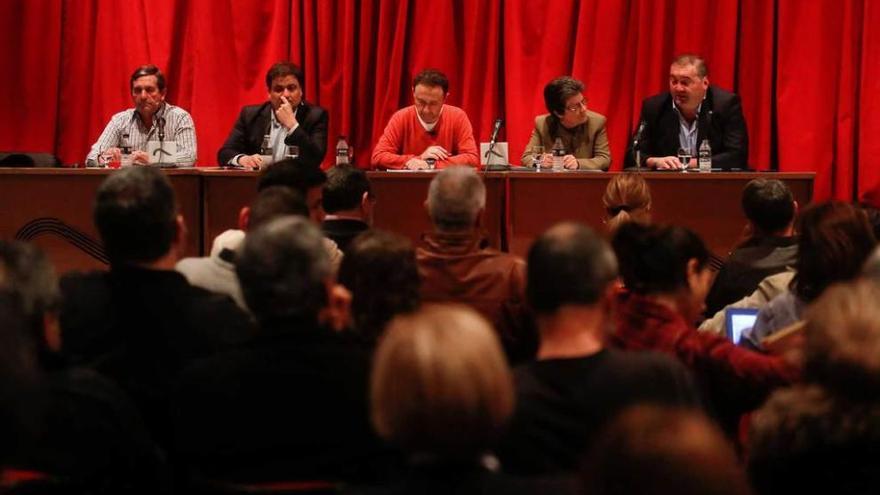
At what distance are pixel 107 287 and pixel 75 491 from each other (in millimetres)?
611

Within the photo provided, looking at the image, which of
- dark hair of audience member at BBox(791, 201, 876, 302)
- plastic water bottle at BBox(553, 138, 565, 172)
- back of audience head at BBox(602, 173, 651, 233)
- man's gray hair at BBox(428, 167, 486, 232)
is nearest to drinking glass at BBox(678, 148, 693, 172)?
plastic water bottle at BBox(553, 138, 565, 172)

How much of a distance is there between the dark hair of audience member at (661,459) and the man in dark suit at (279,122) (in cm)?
523

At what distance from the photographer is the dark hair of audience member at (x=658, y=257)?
2.81 m

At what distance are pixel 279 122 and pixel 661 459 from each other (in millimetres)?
5647

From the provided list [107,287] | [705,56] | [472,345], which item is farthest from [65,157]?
[472,345]

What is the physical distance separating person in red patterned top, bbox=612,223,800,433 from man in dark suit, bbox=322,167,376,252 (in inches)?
57.6

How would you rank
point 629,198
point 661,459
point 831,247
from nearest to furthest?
point 661,459 < point 831,247 < point 629,198

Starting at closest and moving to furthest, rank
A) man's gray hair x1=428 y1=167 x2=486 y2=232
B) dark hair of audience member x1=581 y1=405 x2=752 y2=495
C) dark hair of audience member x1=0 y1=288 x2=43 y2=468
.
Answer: dark hair of audience member x1=581 y1=405 x2=752 y2=495 < dark hair of audience member x1=0 y1=288 x2=43 y2=468 < man's gray hair x1=428 y1=167 x2=486 y2=232

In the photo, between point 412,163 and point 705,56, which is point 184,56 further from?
point 705,56

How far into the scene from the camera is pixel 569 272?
2.38 m

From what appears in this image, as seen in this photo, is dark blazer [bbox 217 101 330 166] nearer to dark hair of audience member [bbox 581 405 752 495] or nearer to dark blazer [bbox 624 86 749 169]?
dark blazer [bbox 624 86 749 169]

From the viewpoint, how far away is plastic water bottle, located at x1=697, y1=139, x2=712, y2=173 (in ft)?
21.0

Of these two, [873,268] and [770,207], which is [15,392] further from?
[770,207]

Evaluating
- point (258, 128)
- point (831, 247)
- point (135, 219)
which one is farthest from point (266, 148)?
point (831, 247)
